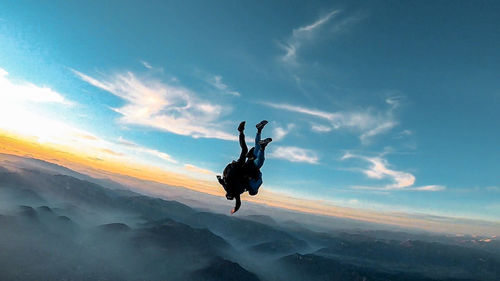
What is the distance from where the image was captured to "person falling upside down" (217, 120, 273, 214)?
10.2m

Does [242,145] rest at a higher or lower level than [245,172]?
higher

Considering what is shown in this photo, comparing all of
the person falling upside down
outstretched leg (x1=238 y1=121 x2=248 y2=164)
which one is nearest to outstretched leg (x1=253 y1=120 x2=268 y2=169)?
the person falling upside down

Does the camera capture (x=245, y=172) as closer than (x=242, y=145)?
No

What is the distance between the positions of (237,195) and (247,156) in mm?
2105

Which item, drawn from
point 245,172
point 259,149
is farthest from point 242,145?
point 245,172

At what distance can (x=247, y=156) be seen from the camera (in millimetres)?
10562

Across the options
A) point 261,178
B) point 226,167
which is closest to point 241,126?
point 226,167

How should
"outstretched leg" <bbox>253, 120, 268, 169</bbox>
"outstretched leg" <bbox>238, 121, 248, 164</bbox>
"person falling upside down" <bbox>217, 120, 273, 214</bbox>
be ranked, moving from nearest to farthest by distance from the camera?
"outstretched leg" <bbox>238, 121, 248, 164</bbox>, "outstretched leg" <bbox>253, 120, 268, 169</bbox>, "person falling upside down" <bbox>217, 120, 273, 214</bbox>

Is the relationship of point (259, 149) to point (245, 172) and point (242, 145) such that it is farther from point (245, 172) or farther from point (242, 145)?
point (245, 172)

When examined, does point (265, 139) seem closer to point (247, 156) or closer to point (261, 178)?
point (247, 156)

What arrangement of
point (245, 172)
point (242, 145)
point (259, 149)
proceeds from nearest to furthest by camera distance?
point (242, 145) < point (259, 149) < point (245, 172)

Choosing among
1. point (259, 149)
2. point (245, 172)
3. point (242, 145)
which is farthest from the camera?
point (245, 172)

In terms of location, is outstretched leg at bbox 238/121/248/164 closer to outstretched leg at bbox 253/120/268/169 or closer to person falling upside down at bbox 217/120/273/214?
person falling upside down at bbox 217/120/273/214

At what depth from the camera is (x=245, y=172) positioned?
11.0 m
